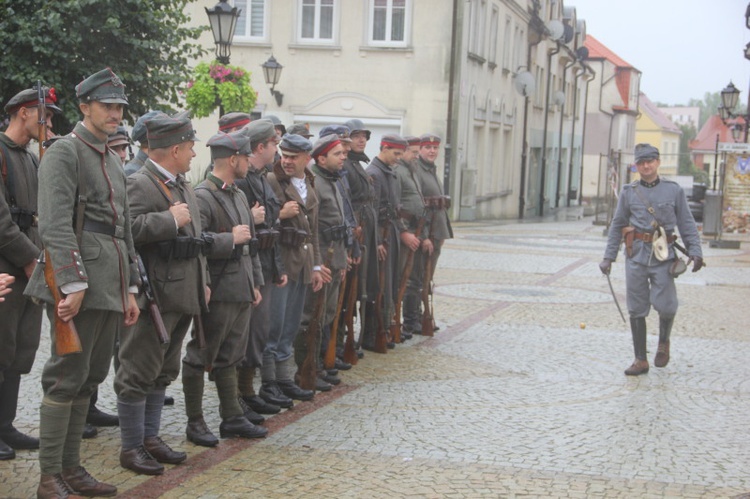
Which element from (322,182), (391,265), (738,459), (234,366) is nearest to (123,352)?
(234,366)

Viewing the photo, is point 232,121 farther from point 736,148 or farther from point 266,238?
point 736,148

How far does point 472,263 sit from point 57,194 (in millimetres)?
13832

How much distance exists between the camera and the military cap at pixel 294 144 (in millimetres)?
7449

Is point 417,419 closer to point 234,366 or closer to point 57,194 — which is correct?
point 234,366

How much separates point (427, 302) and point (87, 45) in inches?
Answer: 185

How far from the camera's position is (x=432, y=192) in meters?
11.0

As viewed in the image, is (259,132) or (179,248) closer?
(179,248)

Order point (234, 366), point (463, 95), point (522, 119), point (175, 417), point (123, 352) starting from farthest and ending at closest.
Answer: point (522, 119) → point (463, 95) → point (175, 417) → point (234, 366) → point (123, 352)

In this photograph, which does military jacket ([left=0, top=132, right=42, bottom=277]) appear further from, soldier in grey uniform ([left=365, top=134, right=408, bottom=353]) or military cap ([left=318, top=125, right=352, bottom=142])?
soldier in grey uniform ([left=365, top=134, right=408, bottom=353])

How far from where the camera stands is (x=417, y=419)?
7328 mm

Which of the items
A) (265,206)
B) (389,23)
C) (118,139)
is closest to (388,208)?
(265,206)

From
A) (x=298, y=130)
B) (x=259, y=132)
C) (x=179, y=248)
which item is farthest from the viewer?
(x=298, y=130)

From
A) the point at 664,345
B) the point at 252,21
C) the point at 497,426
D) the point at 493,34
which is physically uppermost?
the point at 493,34

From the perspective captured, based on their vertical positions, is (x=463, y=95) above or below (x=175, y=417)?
above
